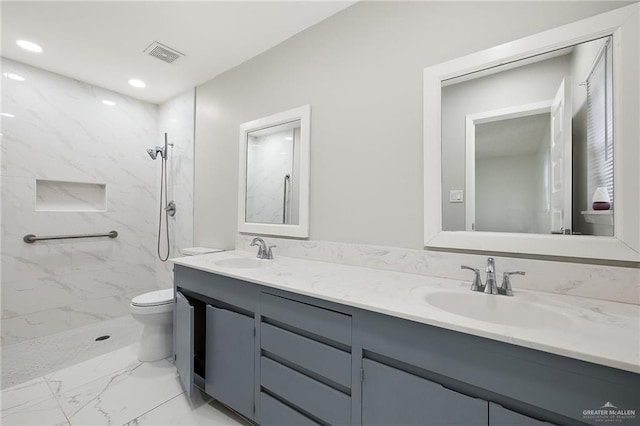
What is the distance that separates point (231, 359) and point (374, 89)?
1.74m

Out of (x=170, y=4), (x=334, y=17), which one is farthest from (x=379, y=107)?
(x=170, y=4)

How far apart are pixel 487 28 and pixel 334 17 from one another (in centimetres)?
96

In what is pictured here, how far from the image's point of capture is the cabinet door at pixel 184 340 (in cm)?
155

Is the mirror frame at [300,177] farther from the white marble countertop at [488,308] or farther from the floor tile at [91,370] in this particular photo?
the floor tile at [91,370]

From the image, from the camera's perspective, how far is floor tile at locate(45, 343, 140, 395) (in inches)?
71.9

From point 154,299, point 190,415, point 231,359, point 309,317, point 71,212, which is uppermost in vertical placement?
point 71,212

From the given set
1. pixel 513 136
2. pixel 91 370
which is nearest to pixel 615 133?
pixel 513 136

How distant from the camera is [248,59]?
2.34m

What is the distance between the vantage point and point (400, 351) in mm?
940

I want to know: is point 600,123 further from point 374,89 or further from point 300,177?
point 300,177

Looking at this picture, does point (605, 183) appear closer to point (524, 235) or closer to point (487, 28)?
point (524, 235)

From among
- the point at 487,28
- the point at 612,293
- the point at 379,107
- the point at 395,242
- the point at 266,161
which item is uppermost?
the point at 487,28

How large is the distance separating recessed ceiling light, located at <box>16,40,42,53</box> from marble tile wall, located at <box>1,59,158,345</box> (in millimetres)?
345

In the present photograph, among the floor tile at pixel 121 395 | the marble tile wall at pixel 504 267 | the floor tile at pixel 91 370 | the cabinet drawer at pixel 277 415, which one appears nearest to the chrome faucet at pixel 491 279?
the marble tile wall at pixel 504 267
